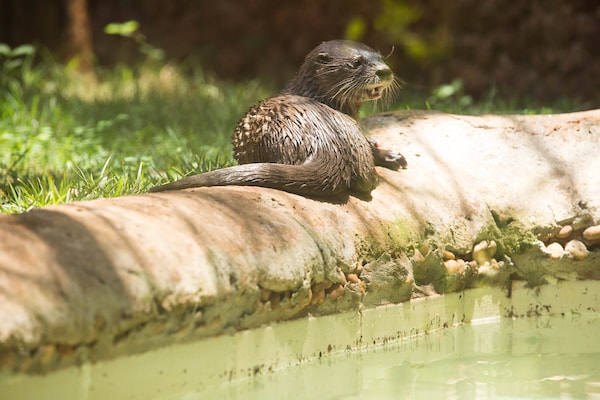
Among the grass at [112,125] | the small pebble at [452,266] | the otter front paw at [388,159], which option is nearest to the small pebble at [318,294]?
the small pebble at [452,266]

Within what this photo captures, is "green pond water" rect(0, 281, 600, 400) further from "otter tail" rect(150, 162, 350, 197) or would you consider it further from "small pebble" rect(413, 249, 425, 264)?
"otter tail" rect(150, 162, 350, 197)

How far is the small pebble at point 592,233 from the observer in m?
3.53

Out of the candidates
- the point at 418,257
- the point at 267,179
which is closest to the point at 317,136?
the point at 267,179

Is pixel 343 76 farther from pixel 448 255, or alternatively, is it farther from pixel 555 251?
pixel 555 251

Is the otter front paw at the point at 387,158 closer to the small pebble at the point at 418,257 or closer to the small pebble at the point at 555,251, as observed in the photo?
the small pebble at the point at 418,257

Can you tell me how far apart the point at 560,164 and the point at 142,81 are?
4265 mm

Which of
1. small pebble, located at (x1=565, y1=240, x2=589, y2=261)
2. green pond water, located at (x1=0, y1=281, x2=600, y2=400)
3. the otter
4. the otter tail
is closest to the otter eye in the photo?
the otter

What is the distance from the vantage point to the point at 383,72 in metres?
3.58

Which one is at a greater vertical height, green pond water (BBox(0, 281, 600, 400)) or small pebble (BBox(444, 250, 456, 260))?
small pebble (BBox(444, 250, 456, 260))

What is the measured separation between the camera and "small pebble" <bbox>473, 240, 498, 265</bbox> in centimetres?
346

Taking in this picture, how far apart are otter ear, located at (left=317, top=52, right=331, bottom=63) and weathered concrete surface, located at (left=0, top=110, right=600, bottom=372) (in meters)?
0.43

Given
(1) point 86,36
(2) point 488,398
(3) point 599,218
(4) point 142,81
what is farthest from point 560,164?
(1) point 86,36

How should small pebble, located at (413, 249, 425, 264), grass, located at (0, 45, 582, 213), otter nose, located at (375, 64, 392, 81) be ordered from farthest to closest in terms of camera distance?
1. grass, located at (0, 45, 582, 213)
2. otter nose, located at (375, 64, 392, 81)
3. small pebble, located at (413, 249, 425, 264)

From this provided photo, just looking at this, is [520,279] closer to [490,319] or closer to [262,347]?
[490,319]
